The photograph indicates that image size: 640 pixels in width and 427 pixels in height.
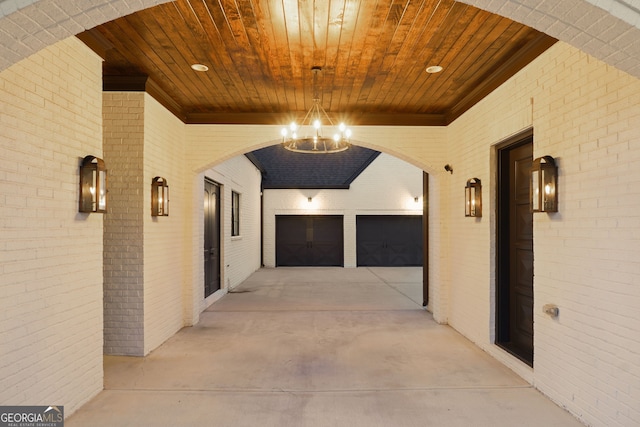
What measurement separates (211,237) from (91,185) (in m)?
4.24

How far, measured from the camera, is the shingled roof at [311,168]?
41.4 ft

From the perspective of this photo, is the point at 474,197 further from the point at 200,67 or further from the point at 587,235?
the point at 200,67

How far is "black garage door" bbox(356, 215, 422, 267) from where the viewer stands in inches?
502

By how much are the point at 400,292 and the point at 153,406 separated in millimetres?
5828

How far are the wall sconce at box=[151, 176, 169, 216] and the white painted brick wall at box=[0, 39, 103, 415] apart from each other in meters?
1.07

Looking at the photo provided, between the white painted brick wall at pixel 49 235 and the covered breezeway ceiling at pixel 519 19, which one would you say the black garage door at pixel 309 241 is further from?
the covered breezeway ceiling at pixel 519 19

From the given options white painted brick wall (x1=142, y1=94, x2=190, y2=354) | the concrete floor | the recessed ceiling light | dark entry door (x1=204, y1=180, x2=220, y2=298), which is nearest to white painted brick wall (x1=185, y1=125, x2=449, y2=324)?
white painted brick wall (x1=142, y1=94, x2=190, y2=354)

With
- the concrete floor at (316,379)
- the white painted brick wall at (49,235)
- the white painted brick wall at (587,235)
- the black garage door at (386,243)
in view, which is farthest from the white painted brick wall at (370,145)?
the black garage door at (386,243)

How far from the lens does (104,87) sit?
4289 mm

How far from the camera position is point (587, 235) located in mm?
2812

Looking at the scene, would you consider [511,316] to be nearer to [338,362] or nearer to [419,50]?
[338,362]

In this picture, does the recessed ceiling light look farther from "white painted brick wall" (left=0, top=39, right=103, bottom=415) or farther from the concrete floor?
the concrete floor

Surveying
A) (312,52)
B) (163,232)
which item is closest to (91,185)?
(163,232)

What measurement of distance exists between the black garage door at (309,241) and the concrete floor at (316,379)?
6.69 meters
